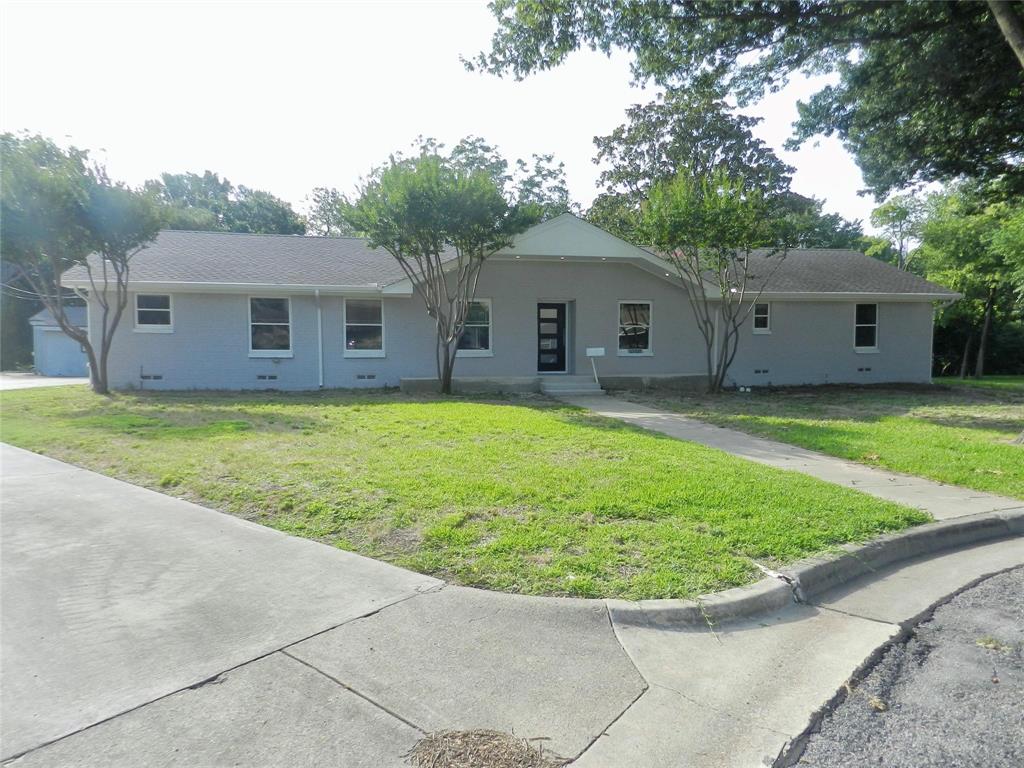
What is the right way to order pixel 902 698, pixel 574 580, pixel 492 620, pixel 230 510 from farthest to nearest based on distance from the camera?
pixel 230 510 < pixel 574 580 < pixel 492 620 < pixel 902 698

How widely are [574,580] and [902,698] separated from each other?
6.08 feet

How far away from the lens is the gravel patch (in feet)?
8.87

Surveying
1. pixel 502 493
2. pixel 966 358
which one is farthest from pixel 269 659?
pixel 966 358

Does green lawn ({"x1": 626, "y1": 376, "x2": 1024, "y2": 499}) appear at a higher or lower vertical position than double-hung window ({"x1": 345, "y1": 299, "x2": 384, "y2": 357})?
lower

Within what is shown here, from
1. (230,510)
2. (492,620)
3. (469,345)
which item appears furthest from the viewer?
(469,345)

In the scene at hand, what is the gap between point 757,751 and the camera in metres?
2.70

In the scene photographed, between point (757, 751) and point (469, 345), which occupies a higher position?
point (469, 345)

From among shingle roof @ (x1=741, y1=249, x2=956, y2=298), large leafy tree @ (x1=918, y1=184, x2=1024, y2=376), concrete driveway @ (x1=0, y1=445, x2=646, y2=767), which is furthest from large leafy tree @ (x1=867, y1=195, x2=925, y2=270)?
concrete driveway @ (x1=0, y1=445, x2=646, y2=767)

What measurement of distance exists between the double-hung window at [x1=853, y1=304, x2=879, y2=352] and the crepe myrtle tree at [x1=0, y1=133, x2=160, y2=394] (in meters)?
19.7

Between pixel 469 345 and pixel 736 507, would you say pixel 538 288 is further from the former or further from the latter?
pixel 736 507

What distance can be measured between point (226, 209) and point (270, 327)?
3787cm

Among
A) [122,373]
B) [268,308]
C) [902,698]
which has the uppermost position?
[268,308]

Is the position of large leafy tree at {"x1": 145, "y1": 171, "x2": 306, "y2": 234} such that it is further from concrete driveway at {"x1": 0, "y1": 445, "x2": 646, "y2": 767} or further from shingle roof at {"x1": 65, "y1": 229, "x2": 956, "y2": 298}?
concrete driveway at {"x1": 0, "y1": 445, "x2": 646, "y2": 767}

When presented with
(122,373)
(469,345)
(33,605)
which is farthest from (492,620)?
(122,373)
